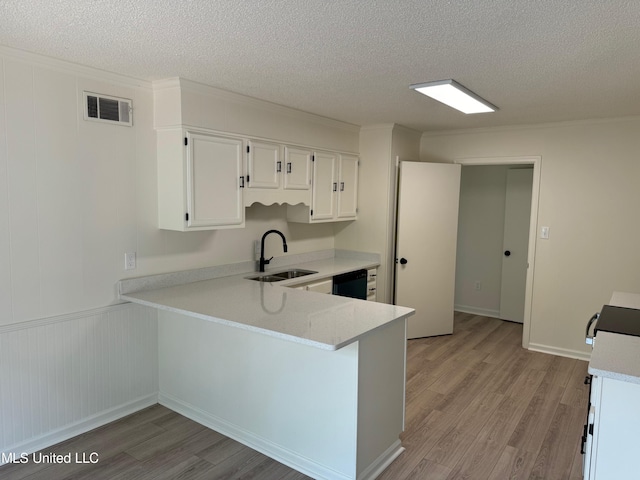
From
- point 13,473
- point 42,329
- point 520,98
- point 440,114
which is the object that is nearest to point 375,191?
point 440,114

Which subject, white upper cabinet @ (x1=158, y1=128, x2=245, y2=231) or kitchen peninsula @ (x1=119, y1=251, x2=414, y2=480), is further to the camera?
white upper cabinet @ (x1=158, y1=128, x2=245, y2=231)

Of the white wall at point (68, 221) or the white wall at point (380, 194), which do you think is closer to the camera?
the white wall at point (68, 221)

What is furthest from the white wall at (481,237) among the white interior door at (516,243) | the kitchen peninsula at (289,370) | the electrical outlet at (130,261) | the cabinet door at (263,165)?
the electrical outlet at (130,261)

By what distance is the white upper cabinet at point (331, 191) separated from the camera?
428 cm

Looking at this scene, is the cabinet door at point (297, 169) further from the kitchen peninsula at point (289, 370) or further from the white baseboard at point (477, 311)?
the white baseboard at point (477, 311)

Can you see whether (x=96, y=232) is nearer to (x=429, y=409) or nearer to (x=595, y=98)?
(x=429, y=409)

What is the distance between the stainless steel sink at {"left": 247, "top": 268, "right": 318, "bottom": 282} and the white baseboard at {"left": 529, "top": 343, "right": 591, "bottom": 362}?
7.98 feet

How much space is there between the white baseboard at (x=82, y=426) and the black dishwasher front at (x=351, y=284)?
5.94ft

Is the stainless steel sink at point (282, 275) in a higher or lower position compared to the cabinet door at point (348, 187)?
lower

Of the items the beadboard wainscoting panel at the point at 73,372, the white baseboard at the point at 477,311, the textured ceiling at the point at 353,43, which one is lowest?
the white baseboard at the point at 477,311

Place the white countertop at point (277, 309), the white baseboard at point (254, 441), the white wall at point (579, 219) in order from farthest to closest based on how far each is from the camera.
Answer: the white wall at point (579, 219)
the white baseboard at point (254, 441)
the white countertop at point (277, 309)

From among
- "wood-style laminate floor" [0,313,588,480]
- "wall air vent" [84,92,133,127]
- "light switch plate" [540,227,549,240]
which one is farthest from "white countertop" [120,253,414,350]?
"light switch plate" [540,227,549,240]

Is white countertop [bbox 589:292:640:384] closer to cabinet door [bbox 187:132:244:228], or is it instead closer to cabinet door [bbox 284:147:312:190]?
cabinet door [bbox 187:132:244:228]

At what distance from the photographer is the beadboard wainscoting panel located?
258cm
